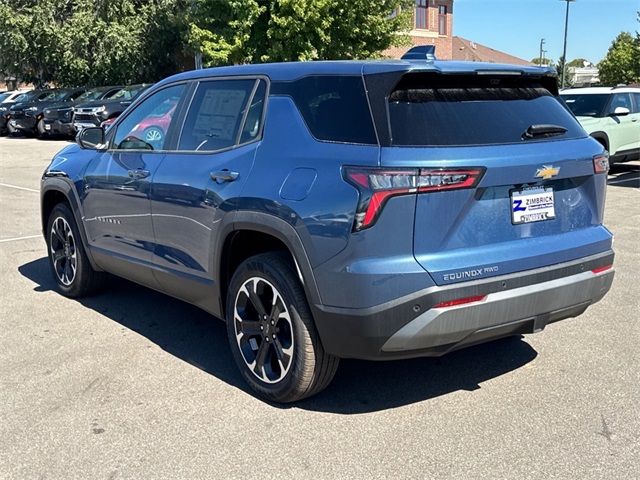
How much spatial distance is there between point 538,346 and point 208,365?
2.18 metres

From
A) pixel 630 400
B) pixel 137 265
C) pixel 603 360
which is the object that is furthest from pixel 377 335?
pixel 137 265

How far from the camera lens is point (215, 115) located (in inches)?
171

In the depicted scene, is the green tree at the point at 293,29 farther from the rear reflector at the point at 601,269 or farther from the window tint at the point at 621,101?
the rear reflector at the point at 601,269

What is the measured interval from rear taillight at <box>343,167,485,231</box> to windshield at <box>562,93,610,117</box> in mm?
11123

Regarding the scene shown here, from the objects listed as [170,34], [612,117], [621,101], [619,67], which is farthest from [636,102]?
[619,67]

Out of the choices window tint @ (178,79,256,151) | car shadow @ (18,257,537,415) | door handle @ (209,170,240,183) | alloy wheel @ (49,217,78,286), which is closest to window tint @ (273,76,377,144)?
window tint @ (178,79,256,151)

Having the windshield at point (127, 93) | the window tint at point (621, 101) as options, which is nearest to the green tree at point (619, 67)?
the windshield at point (127, 93)

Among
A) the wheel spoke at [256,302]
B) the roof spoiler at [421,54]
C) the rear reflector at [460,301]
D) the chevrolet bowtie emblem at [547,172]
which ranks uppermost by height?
the roof spoiler at [421,54]

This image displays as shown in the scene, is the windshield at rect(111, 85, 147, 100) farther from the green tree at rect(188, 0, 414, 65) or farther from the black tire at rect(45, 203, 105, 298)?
the black tire at rect(45, 203, 105, 298)

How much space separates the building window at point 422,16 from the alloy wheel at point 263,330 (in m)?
41.8

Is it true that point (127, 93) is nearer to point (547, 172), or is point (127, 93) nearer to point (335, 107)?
point (335, 107)

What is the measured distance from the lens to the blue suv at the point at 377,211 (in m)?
3.25

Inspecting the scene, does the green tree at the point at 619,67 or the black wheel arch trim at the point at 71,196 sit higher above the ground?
the black wheel arch trim at the point at 71,196

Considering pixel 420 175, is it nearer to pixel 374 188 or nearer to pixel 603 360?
pixel 374 188
